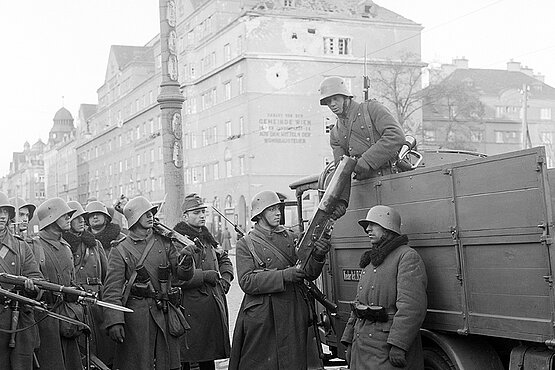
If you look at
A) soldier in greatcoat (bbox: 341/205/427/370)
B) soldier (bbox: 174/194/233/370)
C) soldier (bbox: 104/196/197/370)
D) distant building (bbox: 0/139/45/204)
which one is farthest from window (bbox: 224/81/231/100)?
distant building (bbox: 0/139/45/204)

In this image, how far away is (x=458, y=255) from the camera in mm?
5633

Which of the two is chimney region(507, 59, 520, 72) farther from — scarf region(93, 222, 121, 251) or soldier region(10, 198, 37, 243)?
scarf region(93, 222, 121, 251)

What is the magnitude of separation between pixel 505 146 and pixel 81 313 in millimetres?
58828

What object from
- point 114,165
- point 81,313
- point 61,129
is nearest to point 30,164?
point 61,129

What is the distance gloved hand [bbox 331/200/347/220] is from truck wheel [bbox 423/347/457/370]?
1.39 m

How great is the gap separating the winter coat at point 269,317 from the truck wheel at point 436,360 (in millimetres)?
1239

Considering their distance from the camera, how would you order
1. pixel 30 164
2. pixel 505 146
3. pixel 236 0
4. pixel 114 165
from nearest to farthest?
pixel 236 0, pixel 505 146, pixel 114 165, pixel 30 164

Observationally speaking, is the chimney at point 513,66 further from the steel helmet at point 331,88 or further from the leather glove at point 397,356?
the leather glove at point 397,356

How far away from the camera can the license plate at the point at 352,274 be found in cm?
717

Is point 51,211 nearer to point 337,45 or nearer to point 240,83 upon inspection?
point 240,83

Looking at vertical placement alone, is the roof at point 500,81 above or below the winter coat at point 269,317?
above

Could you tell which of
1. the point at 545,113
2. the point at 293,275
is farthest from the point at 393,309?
the point at 545,113

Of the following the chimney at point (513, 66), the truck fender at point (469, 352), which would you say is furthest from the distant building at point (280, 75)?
the truck fender at point (469, 352)

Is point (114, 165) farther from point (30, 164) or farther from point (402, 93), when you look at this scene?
point (30, 164)
